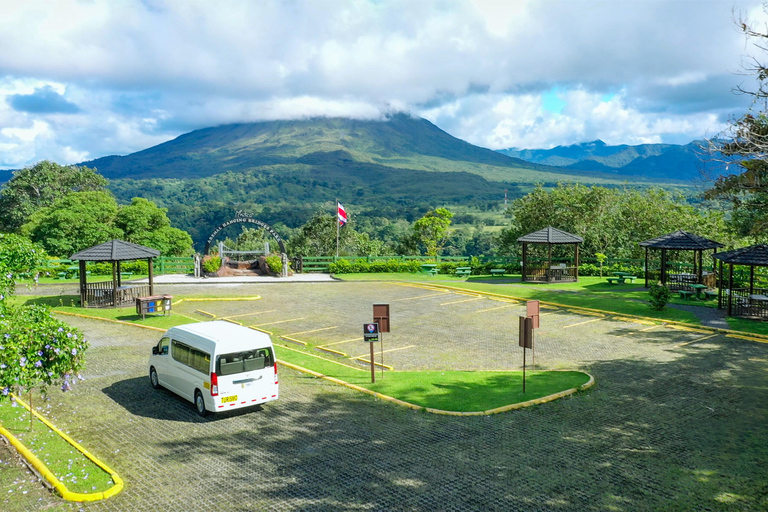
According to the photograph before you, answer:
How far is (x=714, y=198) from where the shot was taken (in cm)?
2302

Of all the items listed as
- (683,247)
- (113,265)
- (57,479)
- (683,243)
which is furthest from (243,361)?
(683,243)

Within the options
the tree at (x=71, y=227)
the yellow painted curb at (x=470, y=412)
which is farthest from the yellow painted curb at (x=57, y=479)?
the tree at (x=71, y=227)

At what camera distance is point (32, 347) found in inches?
340

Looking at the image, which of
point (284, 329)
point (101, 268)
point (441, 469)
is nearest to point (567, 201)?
point (284, 329)

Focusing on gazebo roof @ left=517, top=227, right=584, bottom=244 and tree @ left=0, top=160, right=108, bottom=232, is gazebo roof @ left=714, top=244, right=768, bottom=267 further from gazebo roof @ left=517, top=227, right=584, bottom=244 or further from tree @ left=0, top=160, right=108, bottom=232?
tree @ left=0, top=160, right=108, bottom=232

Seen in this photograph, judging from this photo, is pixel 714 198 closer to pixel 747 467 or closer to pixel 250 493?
pixel 747 467

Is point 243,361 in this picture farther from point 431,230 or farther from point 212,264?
point 431,230

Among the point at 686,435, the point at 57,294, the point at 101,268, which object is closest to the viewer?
the point at 686,435

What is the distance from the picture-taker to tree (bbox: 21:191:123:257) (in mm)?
44312

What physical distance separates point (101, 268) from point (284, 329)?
2407cm

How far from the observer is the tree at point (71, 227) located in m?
44.3

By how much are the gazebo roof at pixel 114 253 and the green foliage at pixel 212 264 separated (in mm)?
11562

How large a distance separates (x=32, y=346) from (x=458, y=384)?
9.04m

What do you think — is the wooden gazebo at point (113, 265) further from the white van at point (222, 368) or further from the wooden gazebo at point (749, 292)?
the wooden gazebo at point (749, 292)
